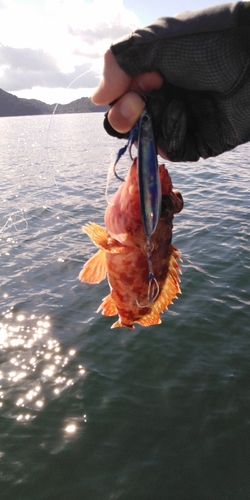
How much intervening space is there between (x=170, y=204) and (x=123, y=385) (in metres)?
5.35

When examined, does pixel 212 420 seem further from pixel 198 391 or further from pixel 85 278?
pixel 85 278

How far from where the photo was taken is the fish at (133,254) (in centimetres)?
269

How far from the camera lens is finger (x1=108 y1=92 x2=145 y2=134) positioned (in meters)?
2.23

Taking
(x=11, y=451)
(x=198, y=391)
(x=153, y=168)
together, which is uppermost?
(x=153, y=168)

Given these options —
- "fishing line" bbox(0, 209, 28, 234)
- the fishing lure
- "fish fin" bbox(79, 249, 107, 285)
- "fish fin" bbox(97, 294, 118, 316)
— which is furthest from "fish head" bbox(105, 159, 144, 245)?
"fishing line" bbox(0, 209, 28, 234)

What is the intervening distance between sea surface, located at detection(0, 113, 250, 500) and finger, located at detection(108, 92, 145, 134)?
1.08 metres

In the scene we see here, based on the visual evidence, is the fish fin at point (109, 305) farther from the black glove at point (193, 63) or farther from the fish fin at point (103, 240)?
the black glove at point (193, 63)

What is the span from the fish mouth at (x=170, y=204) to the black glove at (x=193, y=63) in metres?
0.35

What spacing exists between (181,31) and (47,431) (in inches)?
242

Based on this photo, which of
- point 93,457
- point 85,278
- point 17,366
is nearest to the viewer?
point 85,278

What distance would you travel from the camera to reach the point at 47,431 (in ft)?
20.9

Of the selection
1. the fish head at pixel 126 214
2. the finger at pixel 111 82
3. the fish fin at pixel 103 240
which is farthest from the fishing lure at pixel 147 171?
the fish fin at pixel 103 240

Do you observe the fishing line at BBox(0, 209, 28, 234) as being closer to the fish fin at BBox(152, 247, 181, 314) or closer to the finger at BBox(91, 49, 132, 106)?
the fish fin at BBox(152, 247, 181, 314)

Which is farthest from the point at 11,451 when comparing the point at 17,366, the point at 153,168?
the point at 153,168
